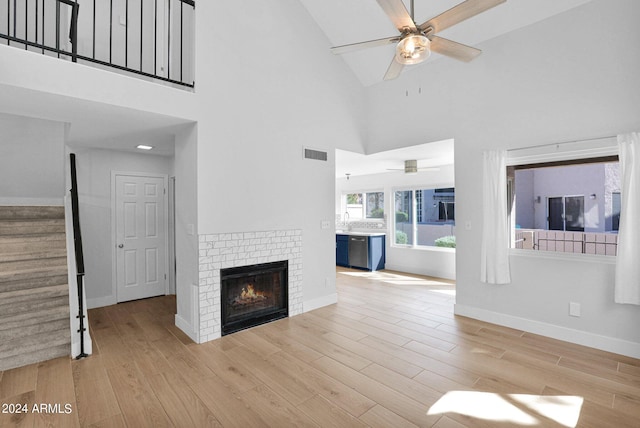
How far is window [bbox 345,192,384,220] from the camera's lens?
26.2ft

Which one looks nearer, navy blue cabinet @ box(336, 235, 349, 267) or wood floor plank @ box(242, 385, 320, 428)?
wood floor plank @ box(242, 385, 320, 428)

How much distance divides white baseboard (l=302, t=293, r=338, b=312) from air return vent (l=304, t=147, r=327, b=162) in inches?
83.0

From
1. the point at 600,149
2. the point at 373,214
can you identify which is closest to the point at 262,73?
the point at 600,149

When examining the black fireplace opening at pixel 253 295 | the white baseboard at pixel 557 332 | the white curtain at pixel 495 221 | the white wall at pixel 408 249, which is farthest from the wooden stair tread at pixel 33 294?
the white wall at pixel 408 249

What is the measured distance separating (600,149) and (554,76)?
3.12 feet

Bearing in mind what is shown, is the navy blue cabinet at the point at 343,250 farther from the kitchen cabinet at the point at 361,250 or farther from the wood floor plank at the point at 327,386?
the wood floor plank at the point at 327,386

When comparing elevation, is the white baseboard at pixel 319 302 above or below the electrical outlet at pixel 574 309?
below

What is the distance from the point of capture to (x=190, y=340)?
3.47m

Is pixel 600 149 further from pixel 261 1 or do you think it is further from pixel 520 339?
pixel 261 1

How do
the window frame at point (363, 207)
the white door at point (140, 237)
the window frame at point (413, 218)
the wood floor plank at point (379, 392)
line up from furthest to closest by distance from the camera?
1. the window frame at point (363, 207)
2. the window frame at point (413, 218)
3. the white door at point (140, 237)
4. the wood floor plank at point (379, 392)

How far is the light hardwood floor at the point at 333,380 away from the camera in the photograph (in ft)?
7.06

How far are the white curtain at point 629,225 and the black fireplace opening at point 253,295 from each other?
3655mm

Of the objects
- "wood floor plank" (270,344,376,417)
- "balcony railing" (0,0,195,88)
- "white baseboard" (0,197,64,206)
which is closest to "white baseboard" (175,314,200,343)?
"wood floor plank" (270,344,376,417)

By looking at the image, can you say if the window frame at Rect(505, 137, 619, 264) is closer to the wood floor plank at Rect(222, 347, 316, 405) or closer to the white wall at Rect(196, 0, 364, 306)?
the white wall at Rect(196, 0, 364, 306)
